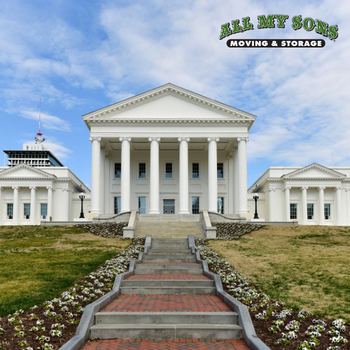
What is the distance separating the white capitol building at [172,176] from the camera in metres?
40.9

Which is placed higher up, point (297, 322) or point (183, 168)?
point (183, 168)

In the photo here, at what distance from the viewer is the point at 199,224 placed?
3231cm

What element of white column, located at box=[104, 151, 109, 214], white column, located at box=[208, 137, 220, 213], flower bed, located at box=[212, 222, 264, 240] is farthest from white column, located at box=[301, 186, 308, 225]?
white column, located at box=[104, 151, 109, 214]

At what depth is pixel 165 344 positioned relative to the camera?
26.3 ft

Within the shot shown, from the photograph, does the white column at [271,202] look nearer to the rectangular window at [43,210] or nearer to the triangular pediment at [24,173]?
the triangular pediment at [24,173]

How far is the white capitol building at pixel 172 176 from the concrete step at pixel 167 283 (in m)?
26.4

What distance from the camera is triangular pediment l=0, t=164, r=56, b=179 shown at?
162 ft

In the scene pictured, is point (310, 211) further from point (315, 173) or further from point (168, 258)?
point (168, 258)

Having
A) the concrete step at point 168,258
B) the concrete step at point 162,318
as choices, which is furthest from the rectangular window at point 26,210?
the concrete step at point 162,318

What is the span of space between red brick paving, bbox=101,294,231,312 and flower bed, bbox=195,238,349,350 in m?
0.84

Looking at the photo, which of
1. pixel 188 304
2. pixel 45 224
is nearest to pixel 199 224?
pixel 45 224

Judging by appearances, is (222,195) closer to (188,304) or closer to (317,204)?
(317,204)

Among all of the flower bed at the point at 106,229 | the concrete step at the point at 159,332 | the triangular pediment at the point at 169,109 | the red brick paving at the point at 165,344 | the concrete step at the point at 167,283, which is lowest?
the red brick paving at the point at 165,344

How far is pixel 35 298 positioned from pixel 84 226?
22.3 metres
